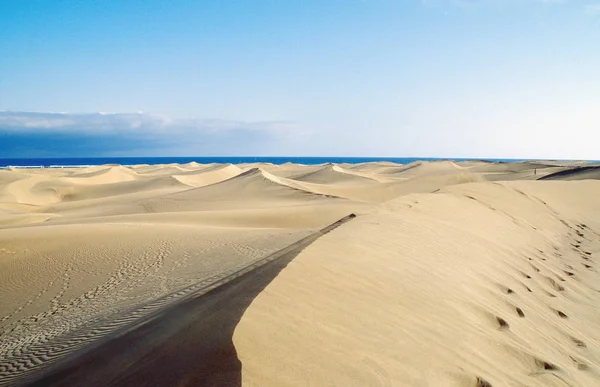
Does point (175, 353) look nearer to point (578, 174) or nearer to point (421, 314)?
point (421, 314)

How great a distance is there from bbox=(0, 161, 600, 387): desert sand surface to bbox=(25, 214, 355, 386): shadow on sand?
0.01 m

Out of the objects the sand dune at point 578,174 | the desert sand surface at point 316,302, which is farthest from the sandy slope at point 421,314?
the sand dune at point 578,174

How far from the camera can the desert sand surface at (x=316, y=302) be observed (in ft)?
9.43

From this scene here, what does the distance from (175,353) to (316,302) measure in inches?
55.0

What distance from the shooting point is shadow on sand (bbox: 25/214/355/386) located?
2498mm

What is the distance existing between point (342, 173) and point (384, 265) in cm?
3778

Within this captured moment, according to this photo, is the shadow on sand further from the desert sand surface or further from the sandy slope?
the sandy slope

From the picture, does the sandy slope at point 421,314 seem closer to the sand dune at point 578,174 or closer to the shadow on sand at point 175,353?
the shadow on sand at point 175,353

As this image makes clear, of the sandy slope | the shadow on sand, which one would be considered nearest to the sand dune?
the sandy slope

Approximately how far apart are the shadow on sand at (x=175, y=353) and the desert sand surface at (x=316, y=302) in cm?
1

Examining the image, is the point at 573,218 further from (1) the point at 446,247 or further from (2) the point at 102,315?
(2) the point at 102,315

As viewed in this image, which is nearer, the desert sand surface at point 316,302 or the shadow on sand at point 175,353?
the shadow on sand at point 175,353

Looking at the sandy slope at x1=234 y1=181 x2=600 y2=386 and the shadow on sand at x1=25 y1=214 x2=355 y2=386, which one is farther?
the sandy slope at x1=234 y1=181 x2=600 y2=386

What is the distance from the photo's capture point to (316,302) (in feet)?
12.3
